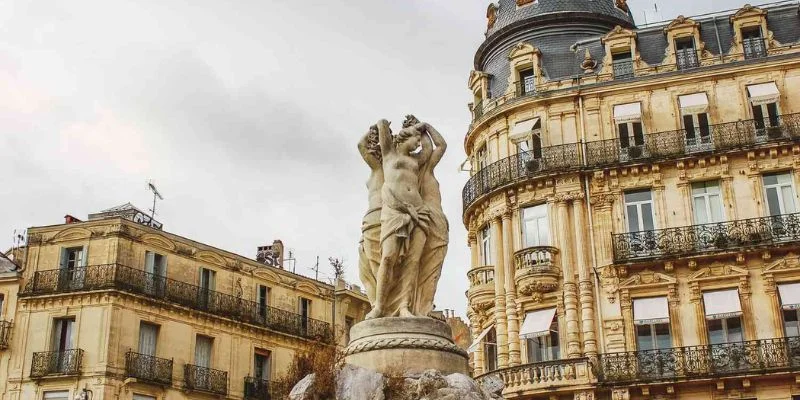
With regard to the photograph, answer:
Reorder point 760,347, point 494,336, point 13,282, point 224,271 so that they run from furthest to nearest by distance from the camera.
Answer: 1. point 224,271
2. point 13,282
3. point 494,336
4. point 760,347

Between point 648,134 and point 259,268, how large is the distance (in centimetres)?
1792

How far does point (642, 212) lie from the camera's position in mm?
28984

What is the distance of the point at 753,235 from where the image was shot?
89.5 feet

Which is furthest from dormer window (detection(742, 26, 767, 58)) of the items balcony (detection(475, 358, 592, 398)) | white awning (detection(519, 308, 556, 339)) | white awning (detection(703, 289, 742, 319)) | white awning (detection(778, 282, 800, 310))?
balcony (detection(475, 358, 592, 398))

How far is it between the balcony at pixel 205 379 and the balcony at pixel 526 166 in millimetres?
12574

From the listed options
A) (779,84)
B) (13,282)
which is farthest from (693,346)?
(13,282)

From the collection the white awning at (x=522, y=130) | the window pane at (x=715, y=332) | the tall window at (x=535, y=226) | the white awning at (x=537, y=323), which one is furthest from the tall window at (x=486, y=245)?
the window pane at (x=715, y=332)

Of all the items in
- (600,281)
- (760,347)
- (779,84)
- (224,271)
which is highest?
(779,84)

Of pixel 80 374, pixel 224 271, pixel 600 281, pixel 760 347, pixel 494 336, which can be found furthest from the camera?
pixel 224 271

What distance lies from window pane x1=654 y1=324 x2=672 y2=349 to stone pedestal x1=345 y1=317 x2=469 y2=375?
19.4m

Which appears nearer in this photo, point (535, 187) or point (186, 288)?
point (535, 187)

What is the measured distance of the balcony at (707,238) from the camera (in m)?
27.2

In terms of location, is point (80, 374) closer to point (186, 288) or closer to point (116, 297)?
point (116, 297)

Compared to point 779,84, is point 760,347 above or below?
below
